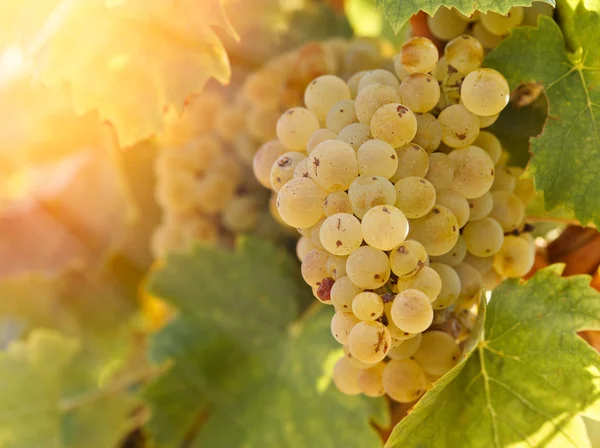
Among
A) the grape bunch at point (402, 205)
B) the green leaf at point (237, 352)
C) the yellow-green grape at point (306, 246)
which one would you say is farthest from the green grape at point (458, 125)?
the green leaf at point (237, 352)

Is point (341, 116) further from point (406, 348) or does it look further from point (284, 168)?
point (406, 348)

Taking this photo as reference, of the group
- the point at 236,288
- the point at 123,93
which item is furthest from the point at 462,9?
the point at 236,288

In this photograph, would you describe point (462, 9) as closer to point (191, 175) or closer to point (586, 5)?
point (586, 5)

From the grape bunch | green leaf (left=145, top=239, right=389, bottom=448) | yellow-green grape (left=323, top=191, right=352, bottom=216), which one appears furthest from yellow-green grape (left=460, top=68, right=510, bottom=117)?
green leaf (left=145, top=239, right=389, bottom=448)

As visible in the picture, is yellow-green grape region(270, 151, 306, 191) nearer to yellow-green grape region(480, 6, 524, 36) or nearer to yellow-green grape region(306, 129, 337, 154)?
yellow-green grape region(306, 129, 337, 154)

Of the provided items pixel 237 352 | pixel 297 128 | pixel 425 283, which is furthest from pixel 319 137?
pixel 237 352

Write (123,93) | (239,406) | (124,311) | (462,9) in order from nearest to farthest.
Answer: (462,9)
(123,93)
(239,406)
(124,311)

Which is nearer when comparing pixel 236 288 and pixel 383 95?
pixel 383 95
